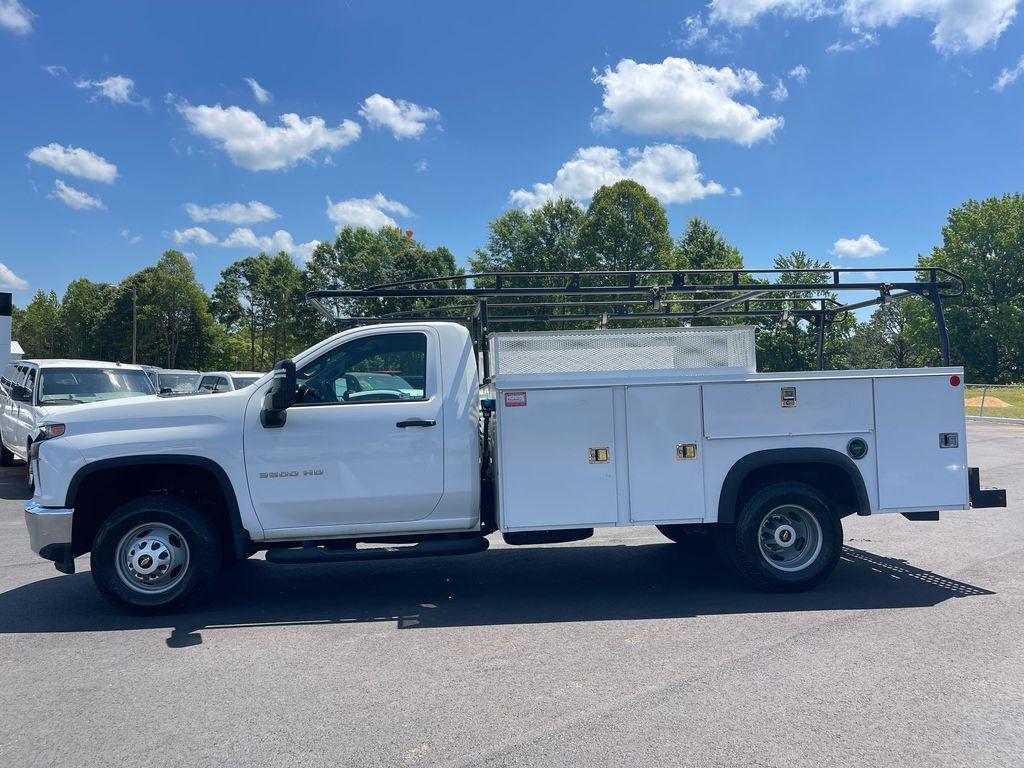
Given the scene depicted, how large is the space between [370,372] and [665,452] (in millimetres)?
2380

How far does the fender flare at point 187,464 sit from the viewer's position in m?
5.20

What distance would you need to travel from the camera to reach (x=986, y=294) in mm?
54594

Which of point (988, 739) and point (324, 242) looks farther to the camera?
point (324, 242)

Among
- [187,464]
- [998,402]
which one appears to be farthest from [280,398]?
[998,402]

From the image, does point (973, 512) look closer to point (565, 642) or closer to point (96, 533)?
point (565, 642)

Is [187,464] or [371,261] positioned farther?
[371,261]

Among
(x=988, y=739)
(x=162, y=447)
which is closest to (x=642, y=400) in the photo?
(x=988, y=739)

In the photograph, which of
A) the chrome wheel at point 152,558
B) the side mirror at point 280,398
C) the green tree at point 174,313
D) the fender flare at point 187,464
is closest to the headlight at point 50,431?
the fender flare at point 187,464

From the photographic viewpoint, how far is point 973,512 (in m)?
9.42

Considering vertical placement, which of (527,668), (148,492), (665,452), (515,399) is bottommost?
(527,668)

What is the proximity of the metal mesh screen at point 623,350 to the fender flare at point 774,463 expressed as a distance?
70 cm

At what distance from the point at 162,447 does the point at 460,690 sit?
282 centimetres

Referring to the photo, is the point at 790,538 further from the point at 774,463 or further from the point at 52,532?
the point at 52,532

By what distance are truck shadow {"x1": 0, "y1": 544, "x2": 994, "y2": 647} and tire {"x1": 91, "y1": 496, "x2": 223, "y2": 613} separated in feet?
0.61
